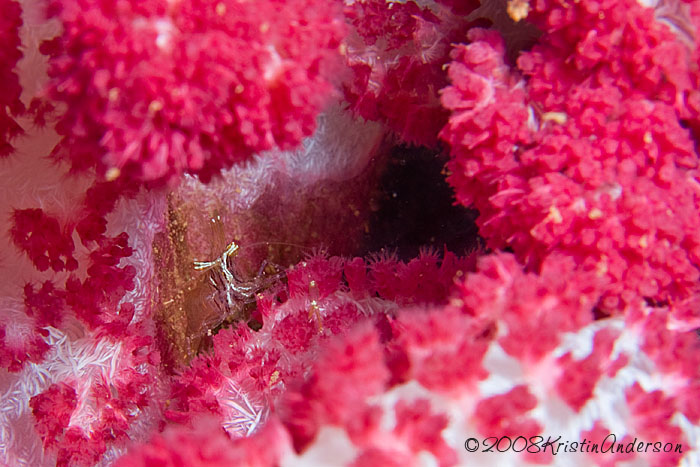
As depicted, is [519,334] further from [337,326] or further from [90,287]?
[90,287]

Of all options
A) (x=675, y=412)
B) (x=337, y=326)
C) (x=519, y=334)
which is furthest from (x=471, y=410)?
(x=337, y=326)

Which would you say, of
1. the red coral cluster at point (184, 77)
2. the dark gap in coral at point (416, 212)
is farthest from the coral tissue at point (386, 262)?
the dark gap in coral at point (416, 212)

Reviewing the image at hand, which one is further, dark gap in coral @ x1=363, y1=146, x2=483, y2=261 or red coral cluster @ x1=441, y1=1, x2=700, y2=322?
dark gap in coral @ x1=363, y1=146, x2=483, y2=261

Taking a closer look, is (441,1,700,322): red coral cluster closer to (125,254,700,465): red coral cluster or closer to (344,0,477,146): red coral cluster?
(125,254,700,465): red coral cluster

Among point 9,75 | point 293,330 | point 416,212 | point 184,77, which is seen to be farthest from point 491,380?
point 9,75

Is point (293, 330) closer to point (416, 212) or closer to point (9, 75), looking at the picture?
point (416, 212)

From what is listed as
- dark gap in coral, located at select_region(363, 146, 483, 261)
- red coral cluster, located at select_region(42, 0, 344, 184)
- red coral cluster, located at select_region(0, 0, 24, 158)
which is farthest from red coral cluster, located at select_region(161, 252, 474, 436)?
red coral cluster, located at select_region(0, 0, 24, 158)

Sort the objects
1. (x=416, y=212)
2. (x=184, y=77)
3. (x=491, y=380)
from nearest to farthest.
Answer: (x=184, y=77)
(x=491, y=380)
(x=416, y=212)
